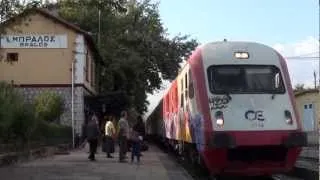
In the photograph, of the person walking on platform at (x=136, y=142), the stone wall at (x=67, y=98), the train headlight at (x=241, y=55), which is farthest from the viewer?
the stone wall at (x=67, y=98)

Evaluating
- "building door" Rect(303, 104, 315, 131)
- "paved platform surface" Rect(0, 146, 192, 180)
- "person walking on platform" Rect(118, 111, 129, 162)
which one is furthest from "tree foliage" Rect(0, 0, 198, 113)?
"paved platform surface" Rect(0, 146, 192, 180)

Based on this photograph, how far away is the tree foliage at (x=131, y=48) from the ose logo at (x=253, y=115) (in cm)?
3695

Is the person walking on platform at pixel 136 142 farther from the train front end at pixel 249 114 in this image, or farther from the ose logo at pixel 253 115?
the ose logo at pixel 253 115

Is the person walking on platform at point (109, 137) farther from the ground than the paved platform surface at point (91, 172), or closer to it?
farther from the ground

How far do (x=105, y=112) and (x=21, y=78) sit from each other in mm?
5424

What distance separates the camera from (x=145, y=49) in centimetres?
5728

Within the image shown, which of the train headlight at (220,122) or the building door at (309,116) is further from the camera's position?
the building door at (309,116)

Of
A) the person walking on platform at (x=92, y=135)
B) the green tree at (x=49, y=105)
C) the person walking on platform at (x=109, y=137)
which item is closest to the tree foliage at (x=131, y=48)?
the green tree at (x=49, y=105)

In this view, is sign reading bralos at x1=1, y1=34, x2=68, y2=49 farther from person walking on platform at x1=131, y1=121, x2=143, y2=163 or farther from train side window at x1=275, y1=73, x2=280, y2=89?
train side window at x1=275, y1=73, x2=280, y2=89

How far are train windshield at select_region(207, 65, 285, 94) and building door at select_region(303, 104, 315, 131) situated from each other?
3769cm

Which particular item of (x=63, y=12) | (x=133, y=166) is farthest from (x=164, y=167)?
(x=63, y=12)

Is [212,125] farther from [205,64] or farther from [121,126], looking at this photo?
[121,126]

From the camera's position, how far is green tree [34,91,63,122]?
37281mm

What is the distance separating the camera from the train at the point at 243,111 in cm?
1636
